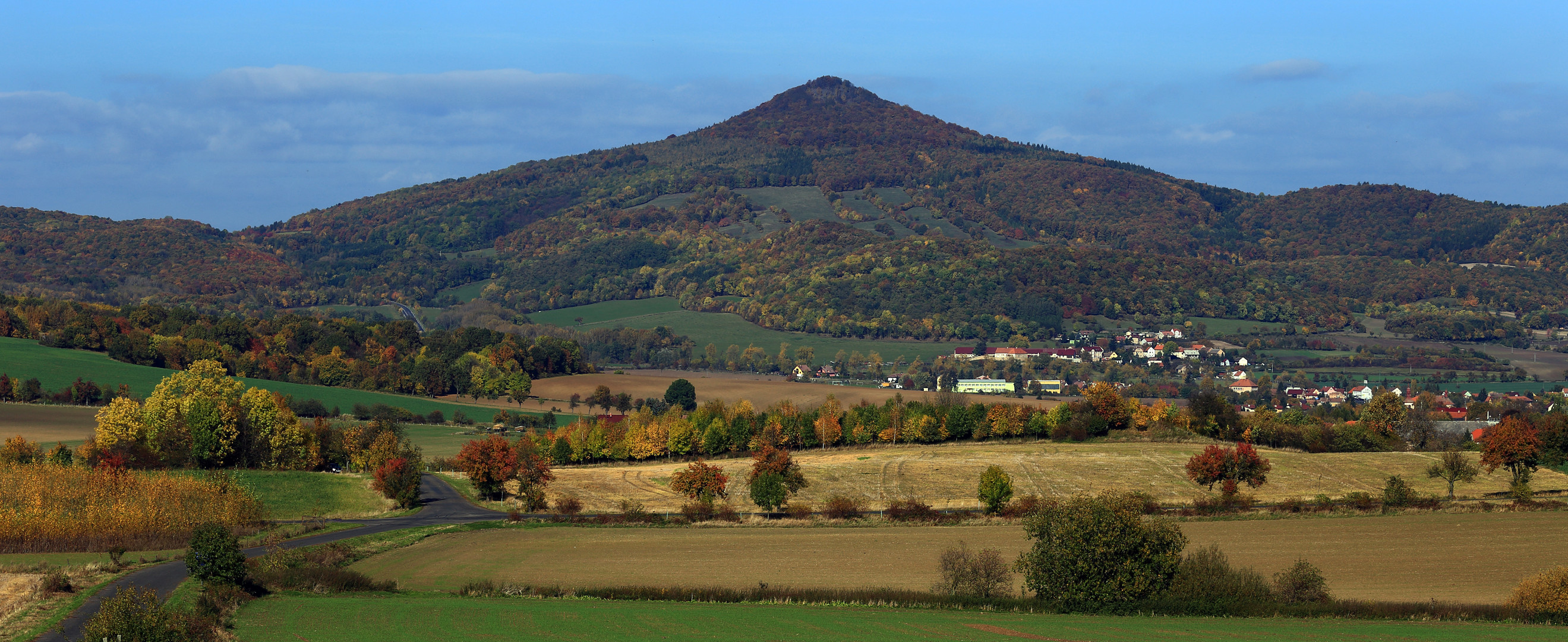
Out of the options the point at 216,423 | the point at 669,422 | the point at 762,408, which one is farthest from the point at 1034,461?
the point at 216,423

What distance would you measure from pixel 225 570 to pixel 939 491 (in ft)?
Result: 165

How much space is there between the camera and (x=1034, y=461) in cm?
9138

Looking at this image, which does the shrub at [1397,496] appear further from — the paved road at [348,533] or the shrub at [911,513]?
the paved road at [348,533]

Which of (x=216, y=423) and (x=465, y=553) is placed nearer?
(x=465, y=553)

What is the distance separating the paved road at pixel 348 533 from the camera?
3638cm

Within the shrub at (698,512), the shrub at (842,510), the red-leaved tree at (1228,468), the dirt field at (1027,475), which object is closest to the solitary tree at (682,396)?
the dirt field at (1027,475)

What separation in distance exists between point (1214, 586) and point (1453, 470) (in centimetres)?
4539

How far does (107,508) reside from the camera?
58.3m

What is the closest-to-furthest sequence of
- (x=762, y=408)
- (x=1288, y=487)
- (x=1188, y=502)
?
(x=1188, y=502), (x=1288, y=487), (x=762, y=408)

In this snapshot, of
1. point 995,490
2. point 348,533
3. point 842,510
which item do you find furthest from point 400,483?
point 995,490

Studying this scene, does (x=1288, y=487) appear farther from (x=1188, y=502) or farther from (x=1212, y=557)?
(x=1212, y=557)

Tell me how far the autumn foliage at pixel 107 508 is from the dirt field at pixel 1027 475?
76.6 ft

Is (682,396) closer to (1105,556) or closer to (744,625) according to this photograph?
(1105,556)

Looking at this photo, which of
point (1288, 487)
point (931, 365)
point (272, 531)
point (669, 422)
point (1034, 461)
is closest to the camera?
point (272, 531)
